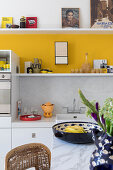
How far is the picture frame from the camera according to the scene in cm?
374

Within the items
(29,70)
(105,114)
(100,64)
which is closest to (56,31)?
(29,70)

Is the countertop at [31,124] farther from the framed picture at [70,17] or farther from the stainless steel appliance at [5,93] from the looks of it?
the framed picture at [70,17]

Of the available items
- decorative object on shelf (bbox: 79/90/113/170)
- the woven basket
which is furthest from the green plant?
the woven basket

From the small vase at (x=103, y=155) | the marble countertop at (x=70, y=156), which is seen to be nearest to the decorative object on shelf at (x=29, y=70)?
the marble countertop at (x=70, y=156)

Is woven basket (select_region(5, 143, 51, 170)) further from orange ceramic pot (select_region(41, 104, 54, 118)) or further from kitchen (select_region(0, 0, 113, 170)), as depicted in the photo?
kitchen (select_region(0, 0, 113, 170))

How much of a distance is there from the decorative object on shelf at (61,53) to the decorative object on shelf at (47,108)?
72 centimetres

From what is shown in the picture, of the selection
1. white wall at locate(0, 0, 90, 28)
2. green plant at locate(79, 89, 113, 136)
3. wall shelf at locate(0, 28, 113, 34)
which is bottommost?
green plant at locate(79, 89, 113, 136)

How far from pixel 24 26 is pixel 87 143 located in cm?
251

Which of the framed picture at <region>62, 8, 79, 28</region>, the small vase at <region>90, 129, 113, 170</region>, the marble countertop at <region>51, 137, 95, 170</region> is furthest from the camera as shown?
the framed picture at <region>62, 8, 79, 28</region>

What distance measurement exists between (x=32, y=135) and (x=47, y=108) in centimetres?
51

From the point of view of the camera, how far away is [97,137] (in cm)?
Answer: 112

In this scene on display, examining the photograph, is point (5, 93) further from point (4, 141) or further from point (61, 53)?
point (61, 53)

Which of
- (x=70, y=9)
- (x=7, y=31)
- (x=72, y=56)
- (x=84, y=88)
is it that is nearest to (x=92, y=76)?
(x=84, y=88)

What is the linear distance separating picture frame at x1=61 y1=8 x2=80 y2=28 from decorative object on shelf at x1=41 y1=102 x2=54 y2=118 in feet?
4.33
